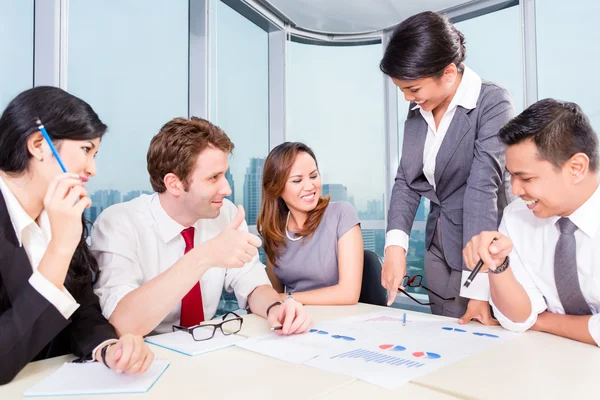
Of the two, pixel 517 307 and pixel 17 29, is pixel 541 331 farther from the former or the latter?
pixel 17 29

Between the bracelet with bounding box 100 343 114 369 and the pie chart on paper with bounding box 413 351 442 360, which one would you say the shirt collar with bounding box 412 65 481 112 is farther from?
the bracelet with bounding box 100 343 114 369

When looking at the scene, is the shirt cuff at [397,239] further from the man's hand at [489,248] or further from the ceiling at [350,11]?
the ceiling at [350,11]

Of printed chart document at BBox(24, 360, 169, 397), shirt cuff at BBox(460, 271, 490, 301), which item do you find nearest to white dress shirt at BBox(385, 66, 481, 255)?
shirt cuff at BBox(460, 271, 490, 301)

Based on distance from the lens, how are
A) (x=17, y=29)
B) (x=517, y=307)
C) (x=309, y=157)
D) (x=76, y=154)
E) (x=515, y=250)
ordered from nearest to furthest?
(x=76, y=154) → (x=517, y=307) → (x=515, y=250) → (x=17, y=29) → (x=309, y=157)

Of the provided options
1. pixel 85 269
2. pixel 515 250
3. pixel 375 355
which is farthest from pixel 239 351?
pixel 515 250

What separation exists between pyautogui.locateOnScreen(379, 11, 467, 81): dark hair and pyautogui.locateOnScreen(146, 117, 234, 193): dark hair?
0.73 metres

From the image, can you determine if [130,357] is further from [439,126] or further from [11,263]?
[439,126]

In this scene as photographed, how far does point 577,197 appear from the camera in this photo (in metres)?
1.20

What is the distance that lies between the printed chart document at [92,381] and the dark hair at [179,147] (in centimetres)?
Answer: 78

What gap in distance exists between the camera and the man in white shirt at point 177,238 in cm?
129

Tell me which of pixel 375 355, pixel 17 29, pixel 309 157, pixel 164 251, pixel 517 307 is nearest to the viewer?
pixel 375 355

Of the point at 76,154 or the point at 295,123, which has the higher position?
the point at 295,123

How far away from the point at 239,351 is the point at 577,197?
1.00 meters

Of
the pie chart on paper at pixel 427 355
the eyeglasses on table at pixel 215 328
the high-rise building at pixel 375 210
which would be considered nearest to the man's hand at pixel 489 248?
the pie chart on paper at pixel 427 355
